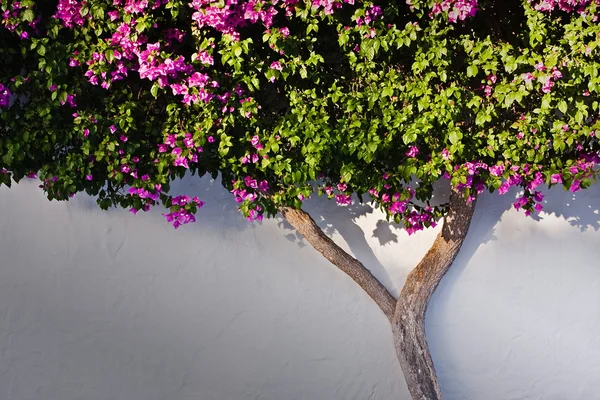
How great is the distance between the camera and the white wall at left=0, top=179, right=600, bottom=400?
3.55 meters

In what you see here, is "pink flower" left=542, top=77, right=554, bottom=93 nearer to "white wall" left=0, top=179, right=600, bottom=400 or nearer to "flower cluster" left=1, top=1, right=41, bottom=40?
"white wall" left=0, top=179, right=600, bottom=400

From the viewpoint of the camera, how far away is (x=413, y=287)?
3600mm

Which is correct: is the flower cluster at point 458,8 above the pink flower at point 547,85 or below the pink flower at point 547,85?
above

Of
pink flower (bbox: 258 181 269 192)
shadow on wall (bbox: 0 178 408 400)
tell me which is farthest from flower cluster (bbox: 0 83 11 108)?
→ pink flower (bbox: 258 181 269 192)

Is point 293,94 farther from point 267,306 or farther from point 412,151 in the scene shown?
point 267,306

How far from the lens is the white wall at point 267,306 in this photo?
3.55 metres

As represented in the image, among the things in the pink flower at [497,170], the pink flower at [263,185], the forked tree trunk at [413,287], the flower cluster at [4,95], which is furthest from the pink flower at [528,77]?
the flower cluster at [4,95]

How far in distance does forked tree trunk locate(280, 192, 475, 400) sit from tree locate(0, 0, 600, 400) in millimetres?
297

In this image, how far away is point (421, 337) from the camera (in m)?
3.59

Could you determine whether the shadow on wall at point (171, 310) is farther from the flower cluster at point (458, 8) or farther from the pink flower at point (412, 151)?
the flower cluster at point (458, 8)

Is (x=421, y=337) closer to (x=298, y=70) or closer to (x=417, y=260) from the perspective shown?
(x=417, y=260)

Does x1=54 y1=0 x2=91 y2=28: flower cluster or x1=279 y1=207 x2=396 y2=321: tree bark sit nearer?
x1=54 y1=0 x2=91 y2=28: flower cluster

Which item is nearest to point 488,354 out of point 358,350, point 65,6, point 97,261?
point 358,350

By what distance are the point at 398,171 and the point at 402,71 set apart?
0.40 meters
